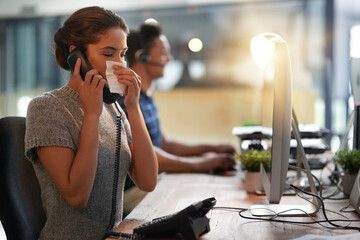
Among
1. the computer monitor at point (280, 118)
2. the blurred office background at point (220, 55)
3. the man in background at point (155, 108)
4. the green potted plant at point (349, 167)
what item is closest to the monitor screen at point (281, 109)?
the computer monitor at point (280, 118)

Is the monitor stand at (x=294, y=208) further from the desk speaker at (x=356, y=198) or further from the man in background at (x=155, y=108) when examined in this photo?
the man in background at (x=155, y=108)

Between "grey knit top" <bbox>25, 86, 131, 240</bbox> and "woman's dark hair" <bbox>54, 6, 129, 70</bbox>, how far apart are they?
0.46ft

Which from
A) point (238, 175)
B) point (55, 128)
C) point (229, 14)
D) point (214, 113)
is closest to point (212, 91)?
point (214, 113)

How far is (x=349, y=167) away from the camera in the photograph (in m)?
1.62

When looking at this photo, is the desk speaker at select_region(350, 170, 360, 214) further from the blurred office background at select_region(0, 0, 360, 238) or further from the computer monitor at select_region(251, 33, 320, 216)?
Result: the blurred office background at select_region(0, 0, 360, 238)

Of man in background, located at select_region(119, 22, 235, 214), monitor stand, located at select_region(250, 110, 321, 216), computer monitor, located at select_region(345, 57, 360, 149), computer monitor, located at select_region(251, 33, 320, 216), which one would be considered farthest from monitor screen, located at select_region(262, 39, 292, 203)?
man in background, located at select_region(119, 22, 235, 214)

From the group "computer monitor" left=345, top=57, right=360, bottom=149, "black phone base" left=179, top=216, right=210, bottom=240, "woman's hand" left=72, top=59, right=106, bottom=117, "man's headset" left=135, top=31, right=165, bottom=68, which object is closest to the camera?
"black phone base" left=179, top=216, right=210, bottom=240

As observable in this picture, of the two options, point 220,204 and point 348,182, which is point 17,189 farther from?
point 348,182

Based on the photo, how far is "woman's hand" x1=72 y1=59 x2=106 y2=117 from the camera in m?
1.26

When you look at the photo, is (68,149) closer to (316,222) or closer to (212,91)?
(316,222)

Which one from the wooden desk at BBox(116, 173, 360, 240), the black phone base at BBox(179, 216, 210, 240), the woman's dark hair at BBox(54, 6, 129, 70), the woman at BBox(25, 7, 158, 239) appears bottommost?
the wooden desk at BBox(116, 173, 360, 240)

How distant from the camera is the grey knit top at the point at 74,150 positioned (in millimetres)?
1223

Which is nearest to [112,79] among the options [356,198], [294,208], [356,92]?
[294,208]

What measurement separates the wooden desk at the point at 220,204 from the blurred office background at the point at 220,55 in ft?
7.48
